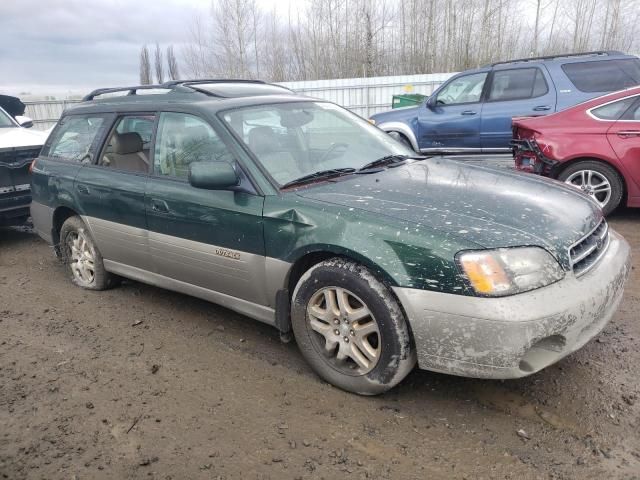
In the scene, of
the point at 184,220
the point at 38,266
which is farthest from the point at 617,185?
the point at 38,266

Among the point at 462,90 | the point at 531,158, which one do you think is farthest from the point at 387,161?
the point at 462,90

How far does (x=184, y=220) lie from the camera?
3533mm

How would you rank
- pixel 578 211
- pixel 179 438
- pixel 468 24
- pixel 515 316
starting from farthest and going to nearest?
pixel 468 24 < pixel 578 211 < pixel 179 438 < pixel 515 316

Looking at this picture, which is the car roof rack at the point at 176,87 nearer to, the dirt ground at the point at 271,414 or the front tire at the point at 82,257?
the front tire at the point at 82,257

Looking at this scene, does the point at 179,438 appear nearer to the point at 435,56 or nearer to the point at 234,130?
the point at 234,130

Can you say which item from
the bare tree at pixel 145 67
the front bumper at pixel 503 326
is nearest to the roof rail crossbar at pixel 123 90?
the front bumper at pixel 503 326

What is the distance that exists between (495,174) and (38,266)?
4.72 metres

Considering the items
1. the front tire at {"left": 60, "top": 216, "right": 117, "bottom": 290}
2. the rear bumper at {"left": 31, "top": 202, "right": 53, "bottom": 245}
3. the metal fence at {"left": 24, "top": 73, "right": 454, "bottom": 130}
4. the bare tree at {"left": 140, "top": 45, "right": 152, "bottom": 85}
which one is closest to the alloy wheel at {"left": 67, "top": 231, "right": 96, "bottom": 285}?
the front tire at {"left": 60, "top": 216, "right": 117, "bottom": 290}

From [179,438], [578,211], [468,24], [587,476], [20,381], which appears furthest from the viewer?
[468,24]

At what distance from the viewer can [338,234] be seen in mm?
2793

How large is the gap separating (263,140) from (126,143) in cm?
141

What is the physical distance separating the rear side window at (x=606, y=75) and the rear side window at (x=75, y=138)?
6.79 meters

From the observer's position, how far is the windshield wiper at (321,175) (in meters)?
3.24

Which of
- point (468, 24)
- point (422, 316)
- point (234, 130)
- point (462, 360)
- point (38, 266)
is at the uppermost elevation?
point (468, 24)
